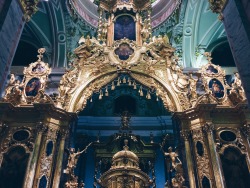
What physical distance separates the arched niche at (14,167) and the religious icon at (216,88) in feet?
18.0

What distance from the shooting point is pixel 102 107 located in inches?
470

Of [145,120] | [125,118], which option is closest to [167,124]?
[145,120]

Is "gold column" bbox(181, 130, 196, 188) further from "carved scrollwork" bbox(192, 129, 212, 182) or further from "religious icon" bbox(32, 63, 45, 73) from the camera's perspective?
"religious icon" bbox(32, 63, 45, 73)

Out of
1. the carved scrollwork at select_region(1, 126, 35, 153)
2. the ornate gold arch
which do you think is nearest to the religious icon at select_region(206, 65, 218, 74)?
the ornate gold arch

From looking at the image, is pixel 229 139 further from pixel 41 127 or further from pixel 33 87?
pixel 33 87

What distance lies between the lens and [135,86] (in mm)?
9430

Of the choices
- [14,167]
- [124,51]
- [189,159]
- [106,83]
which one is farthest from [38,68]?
[189,159]

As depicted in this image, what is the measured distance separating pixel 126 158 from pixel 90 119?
12.7 ft

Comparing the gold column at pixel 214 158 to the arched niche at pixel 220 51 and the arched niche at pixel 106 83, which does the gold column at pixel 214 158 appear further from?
Result: the arched niche at pixel 220 51

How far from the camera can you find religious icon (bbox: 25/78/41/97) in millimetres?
9164

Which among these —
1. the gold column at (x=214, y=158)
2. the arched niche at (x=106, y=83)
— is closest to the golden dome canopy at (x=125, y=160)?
the arched niche at (x=106, y=83)

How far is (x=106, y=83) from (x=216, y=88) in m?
3.29

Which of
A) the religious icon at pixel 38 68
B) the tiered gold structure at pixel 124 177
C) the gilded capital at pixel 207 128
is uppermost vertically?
the religious icon at pixel 38 68

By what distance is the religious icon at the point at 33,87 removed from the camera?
9.16m
